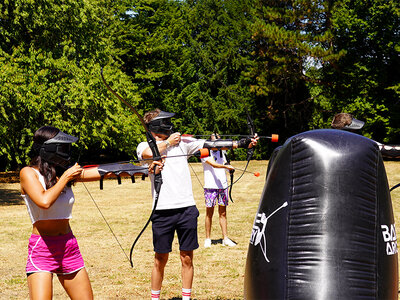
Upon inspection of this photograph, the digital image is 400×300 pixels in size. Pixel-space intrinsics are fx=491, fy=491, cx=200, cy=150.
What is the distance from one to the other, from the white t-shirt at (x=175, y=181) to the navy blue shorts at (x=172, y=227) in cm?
8

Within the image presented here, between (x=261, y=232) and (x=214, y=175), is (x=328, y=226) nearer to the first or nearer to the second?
(x=261, y=232)

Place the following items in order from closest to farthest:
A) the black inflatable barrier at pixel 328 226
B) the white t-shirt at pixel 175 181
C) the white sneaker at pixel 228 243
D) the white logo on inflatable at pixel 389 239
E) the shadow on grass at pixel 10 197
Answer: the black inflatable barrier at pixel 328 226 → the white logo on inflatable at pixel 389 239 → the white t-shirt at pixel 175 181 → the white sneaker at pixel 228 243 → the shadow on grass at pixel 10 197

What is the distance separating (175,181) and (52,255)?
5.49 ft

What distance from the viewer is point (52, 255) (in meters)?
3.99

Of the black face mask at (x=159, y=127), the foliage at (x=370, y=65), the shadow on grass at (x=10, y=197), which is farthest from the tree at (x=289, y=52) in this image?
the black face mask at (x=159, y=127)

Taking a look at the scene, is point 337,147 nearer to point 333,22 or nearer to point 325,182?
point 325,182

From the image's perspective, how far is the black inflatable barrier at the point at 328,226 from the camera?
3400 millimetres

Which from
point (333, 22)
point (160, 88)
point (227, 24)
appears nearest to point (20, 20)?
point (160, 88)

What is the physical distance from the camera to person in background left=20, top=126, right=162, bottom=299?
3.90 m

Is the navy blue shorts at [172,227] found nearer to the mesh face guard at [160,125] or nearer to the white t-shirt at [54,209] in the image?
the mesh face guard at [160,125]

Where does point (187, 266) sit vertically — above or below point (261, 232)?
below

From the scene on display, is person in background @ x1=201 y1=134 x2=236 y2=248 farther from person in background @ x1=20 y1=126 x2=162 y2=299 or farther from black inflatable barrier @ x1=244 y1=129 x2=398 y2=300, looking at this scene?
black inflatable barrier @ x1=244 y1=129 x2=398 y2=300

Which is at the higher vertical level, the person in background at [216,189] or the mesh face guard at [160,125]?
the mesh face guard at [160,125]

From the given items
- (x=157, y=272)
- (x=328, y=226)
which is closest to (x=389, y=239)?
(x=328, y=226)
